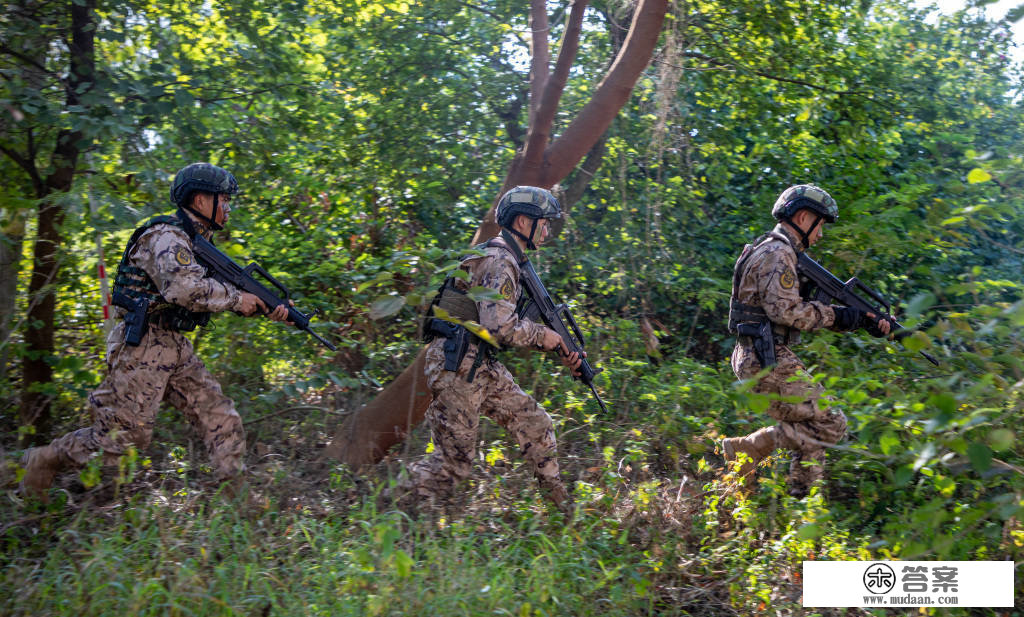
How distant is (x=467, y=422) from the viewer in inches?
172

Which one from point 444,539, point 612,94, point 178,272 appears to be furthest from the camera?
point 612,94

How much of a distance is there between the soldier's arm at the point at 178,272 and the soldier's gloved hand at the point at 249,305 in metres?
0.03

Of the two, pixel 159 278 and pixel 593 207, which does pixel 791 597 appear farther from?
pixel 593 207

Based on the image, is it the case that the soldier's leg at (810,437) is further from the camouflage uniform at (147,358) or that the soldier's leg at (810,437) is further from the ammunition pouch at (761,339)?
the camouflage uniform at (147,358)

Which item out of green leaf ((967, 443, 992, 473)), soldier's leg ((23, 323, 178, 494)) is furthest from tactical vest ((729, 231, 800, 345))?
soldier's leg ((23, 323, 178, 494))

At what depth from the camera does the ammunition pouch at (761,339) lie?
4.65 meters

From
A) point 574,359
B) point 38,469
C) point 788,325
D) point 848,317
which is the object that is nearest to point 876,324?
point 848,317

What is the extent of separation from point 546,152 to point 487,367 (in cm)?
157

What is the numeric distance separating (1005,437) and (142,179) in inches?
178

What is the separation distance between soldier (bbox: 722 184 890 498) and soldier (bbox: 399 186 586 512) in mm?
1132

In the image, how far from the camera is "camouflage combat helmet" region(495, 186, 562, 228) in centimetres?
446

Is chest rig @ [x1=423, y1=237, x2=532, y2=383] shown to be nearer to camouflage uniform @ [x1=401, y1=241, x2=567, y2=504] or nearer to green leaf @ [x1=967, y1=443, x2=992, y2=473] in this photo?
camouflage uniform @ [x1=401, y1=241, x2=567, y2=504]

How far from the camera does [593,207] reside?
760 cm

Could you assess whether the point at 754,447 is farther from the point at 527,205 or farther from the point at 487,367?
the point at 527,205
